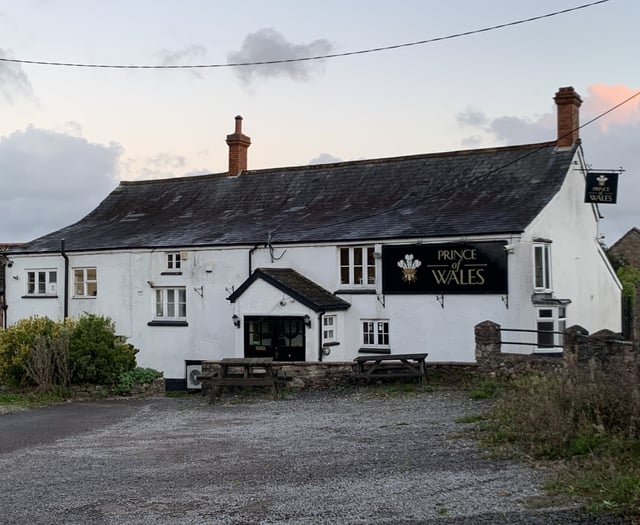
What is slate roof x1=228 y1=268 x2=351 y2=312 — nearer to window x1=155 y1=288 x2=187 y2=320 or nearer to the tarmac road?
window x1=155 y1=288 x2=187 y2=320

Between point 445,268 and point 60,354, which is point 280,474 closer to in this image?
point 60,354

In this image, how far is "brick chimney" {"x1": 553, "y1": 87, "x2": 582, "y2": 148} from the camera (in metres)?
27.5

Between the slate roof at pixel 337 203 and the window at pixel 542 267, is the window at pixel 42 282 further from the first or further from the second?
the window at pixel 542 267

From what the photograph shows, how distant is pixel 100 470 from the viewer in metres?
12.2

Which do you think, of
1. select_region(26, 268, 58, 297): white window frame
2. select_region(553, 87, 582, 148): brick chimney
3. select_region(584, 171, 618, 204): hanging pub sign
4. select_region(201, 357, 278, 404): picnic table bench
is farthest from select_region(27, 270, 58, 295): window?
select_region(584, 171, 618, 204): hanging pub sign

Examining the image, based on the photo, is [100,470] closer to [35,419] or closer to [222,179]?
[35,419]

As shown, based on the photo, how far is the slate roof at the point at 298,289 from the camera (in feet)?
82.5

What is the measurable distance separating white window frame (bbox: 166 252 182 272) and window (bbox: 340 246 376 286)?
6.43 metres

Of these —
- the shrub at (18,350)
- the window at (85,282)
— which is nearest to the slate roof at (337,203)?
the window at (85,282)

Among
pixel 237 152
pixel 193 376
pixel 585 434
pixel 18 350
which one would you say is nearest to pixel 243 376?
pixel 18 350

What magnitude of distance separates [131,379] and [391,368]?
815cm

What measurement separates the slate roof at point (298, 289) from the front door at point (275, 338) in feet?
2.45

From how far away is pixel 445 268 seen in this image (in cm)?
2445

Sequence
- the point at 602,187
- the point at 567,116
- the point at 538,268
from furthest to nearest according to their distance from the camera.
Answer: the point at 567,116
the point at 602,187
the point at 538,268
